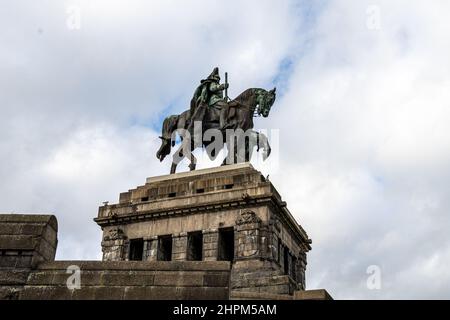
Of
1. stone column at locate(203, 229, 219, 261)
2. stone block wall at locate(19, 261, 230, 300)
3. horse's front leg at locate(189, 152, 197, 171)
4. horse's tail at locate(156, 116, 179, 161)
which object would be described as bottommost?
stone block wall at locate(19, 261, 230, 300)

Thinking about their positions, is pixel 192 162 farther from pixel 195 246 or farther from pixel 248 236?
pixel 248 236

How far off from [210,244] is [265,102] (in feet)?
31.7

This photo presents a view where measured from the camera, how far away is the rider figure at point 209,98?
32.5 metres

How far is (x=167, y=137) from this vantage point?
3312 cm

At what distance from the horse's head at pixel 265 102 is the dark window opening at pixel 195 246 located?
27.9 feet

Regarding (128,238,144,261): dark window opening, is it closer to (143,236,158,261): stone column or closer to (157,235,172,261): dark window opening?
(143,236,158,261): stone column

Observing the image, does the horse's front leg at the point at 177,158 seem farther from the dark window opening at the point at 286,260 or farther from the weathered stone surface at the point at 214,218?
the dark window opening at the point at 286,260

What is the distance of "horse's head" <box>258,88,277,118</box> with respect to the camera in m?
32.5

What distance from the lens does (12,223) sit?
1038cm

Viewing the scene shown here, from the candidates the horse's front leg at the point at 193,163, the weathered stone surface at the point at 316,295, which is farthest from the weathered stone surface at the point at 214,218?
the weathered stone surface at the point at 316,295

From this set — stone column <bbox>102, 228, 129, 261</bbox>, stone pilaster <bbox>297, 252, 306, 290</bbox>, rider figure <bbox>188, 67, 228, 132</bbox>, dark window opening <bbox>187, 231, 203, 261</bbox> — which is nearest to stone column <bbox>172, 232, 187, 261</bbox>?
dark window opening <bbox>187, 231, 203, 261</bbox>
